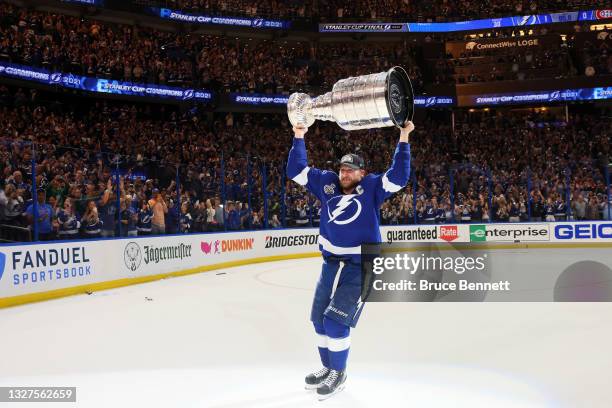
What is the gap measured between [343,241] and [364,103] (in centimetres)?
117

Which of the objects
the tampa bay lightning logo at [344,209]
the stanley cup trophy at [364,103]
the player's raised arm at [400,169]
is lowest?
the tampa bay lightning logo at [344,209]

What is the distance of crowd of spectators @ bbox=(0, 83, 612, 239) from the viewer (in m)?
10.8

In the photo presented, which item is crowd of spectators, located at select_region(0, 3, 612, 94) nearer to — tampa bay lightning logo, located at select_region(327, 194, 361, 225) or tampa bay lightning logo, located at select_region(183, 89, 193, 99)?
tampa bay lightning logo, located at select_region(183, 89, 193, 99)

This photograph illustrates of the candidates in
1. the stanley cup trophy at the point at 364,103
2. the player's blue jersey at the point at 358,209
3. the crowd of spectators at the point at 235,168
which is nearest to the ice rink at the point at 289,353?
the player's blue jersey at the point at 358,209

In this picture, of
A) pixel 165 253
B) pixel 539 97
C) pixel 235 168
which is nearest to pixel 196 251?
pixel 165 253

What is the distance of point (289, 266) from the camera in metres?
15.7

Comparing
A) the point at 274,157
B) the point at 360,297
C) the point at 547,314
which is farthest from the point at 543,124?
the point at 360,297

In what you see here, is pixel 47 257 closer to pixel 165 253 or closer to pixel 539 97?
pixel 165 253

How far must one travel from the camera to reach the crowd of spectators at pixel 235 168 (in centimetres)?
1084

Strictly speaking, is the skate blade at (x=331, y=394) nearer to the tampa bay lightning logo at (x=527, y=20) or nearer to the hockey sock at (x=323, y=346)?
the hockey sock at (x=323, y=346)

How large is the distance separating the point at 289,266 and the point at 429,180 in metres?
6.55

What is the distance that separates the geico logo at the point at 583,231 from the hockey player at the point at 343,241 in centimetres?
1706

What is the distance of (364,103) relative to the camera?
4.17 meters

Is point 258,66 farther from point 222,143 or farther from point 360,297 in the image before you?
point 360,297
